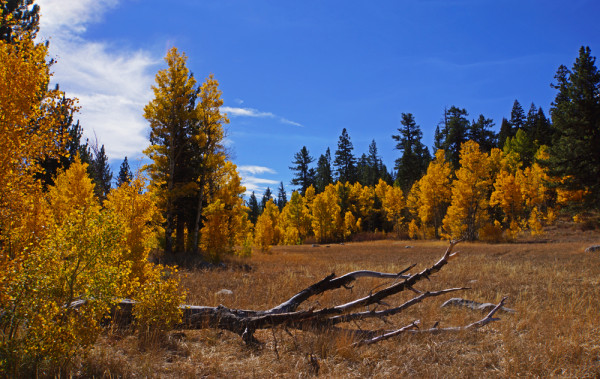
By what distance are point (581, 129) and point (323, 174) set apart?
2174 inches

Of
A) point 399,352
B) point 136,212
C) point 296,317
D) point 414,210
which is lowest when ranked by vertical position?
point 399,352

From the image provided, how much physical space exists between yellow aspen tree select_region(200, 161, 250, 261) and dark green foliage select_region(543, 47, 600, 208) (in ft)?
81.5

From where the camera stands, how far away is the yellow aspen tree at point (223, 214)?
18.4m

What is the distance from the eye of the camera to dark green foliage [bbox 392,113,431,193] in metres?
65.0

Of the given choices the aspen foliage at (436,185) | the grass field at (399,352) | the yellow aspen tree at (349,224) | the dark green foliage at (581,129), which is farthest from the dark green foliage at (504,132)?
the grass field at (399,352)

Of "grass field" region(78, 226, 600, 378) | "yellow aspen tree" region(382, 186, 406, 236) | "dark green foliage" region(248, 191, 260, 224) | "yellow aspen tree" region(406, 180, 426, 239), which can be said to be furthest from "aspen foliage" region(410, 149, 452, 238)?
"dark green foliage" region(248, 191, 260, 224)

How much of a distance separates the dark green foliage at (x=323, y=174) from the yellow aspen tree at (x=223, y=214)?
5172 cm

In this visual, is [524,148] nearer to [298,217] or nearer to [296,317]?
[298,217]

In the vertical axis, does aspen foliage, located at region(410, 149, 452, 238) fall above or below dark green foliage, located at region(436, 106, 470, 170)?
below

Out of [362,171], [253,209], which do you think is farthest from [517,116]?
[253,209]

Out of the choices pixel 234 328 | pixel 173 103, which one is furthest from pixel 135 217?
pixel 173 103

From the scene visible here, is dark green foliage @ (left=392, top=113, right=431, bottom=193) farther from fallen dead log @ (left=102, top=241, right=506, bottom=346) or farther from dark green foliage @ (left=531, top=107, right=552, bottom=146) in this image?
fallen dead log @ (left=102, top=241, right=506, bottom=346)

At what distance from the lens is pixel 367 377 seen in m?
4.04

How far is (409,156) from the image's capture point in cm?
6531
